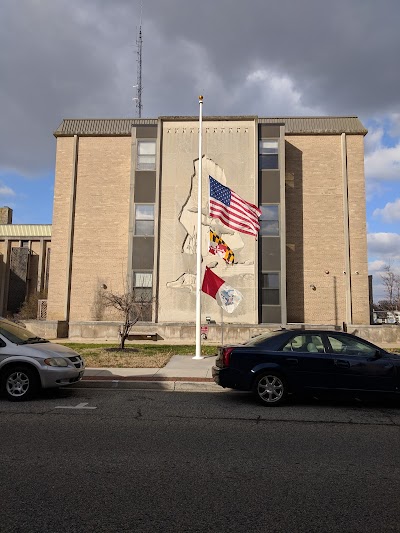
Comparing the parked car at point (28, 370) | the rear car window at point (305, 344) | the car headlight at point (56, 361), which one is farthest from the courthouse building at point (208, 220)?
the rear car window at point (305, 344)

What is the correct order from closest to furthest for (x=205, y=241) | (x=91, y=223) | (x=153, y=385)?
(x=153, y=385), (x=205, y=241), (x=91, y=223)

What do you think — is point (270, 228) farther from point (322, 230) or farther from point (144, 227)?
point (144, 227)

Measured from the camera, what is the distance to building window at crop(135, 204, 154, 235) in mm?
23031

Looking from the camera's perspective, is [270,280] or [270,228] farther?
[270,228]

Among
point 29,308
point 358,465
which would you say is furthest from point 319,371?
point 29,308

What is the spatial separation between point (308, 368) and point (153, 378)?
3.90m

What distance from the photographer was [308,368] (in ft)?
26.4

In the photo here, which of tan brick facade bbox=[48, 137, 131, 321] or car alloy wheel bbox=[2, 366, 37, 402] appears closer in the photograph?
car alloy wheel bbox=[2, 366, 37, 402]

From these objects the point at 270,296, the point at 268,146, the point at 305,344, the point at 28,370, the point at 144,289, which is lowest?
the point at 28,370

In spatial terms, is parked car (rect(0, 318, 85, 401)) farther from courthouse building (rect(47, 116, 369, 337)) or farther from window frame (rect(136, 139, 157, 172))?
window frame (rect(136, 139, 157, 172))

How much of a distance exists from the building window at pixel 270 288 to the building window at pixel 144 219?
6211 mm

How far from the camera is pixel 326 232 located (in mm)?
23625

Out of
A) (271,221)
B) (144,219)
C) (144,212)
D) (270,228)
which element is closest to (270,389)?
(270,228)

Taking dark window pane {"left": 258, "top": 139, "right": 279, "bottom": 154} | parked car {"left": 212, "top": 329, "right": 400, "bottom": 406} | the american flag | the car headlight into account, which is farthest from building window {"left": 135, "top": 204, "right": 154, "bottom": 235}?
parked car {"left": 212, "top": 329, "right": 400, "bottom": 406}
